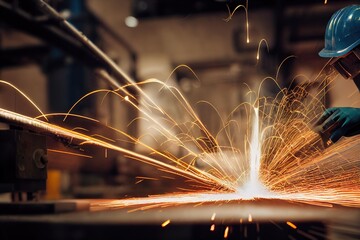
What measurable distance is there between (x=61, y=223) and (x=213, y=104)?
21.9 ft

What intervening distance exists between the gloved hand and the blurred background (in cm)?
333

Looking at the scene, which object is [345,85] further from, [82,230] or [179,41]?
[82,230]

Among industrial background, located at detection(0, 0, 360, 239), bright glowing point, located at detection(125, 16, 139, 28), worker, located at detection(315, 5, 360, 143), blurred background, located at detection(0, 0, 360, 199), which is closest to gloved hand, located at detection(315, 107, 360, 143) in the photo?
worker, located at detection(315, 5, 360, 143)

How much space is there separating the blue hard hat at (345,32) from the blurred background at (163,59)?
3345 millimetres

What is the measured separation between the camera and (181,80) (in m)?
9.28

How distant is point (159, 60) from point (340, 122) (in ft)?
21.8

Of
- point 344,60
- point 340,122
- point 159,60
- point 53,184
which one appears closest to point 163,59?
point 159,60

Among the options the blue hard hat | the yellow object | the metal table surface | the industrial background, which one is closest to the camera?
the metal table surface

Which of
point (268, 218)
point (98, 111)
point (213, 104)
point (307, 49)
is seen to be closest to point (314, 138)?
point (268, 218)

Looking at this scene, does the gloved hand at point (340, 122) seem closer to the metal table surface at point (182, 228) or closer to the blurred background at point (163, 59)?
the metal table surface at point (182, 228)

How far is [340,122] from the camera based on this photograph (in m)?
2.33

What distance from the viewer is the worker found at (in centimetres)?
233

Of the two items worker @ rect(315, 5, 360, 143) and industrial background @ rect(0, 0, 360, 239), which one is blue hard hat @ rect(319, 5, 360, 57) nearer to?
worker @ rect(315, 5, 360, 143)

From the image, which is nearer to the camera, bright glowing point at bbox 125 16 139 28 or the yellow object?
the yellow object
